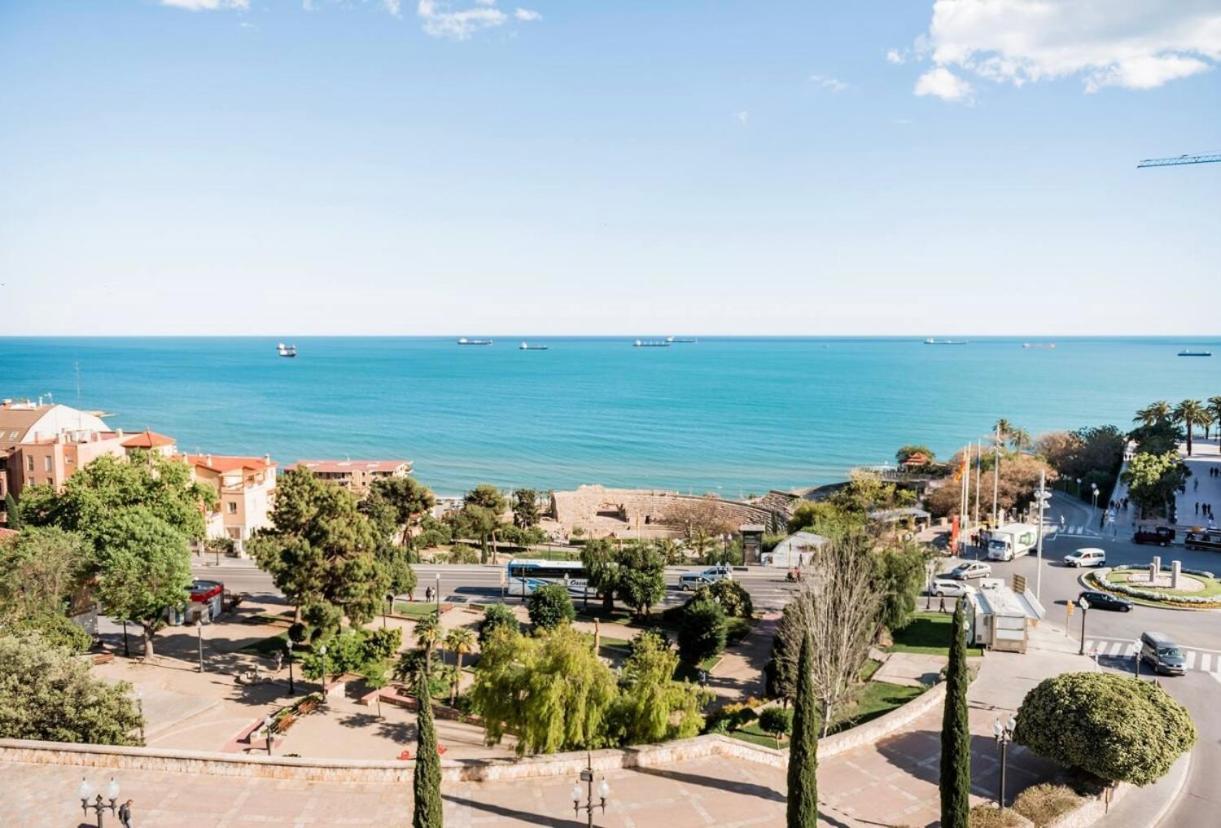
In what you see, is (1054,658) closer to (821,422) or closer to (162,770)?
(162,770)

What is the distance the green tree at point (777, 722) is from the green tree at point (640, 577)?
37.5ft

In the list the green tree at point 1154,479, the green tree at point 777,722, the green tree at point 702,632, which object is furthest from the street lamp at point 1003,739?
the green tree at point 1154,479

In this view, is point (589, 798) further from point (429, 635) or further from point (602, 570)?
point (602, 570)

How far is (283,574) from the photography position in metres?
31.5

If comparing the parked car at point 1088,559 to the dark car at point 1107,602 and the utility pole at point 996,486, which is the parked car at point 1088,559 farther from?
the utility pole at point 996,486

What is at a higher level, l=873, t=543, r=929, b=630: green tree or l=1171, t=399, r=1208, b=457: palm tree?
l=1171, t=399, r=1208, b=457: palm tree

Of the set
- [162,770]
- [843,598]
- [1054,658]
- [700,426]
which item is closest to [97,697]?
[162,770]

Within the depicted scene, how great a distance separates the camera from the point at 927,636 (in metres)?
34.7

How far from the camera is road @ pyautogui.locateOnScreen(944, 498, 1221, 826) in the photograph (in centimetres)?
2167

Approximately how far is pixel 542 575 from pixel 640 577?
28.7 feet

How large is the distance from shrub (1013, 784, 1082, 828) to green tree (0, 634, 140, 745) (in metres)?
23.3

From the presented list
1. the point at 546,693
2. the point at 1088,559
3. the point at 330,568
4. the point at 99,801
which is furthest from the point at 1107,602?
the point at 99,801

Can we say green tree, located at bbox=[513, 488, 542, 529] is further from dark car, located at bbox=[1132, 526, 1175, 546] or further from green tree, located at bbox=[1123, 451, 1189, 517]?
green tree, located at bbox=[1123, 451, 1189, 517]

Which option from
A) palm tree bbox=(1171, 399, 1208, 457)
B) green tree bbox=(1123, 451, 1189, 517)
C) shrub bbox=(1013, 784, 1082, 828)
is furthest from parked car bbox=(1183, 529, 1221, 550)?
shrub bbox=(1013, 784, 1082, 828)
